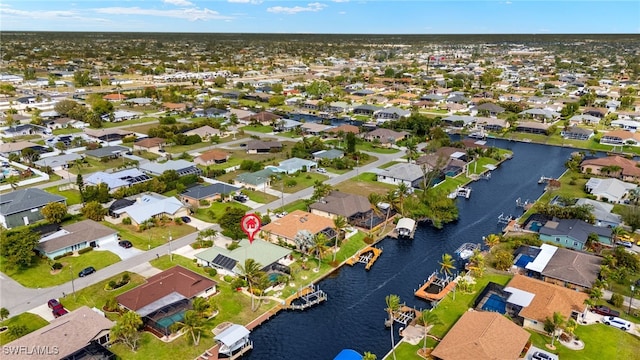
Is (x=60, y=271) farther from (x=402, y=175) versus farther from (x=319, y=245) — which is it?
(x=402, y=175)

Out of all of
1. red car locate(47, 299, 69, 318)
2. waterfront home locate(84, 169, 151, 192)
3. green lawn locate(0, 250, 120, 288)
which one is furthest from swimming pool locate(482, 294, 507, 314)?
waterfront home locate(84, 169, 151, 192)

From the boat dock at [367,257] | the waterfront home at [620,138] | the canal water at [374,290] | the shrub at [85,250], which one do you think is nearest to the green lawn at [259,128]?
the canal water at [374,290]

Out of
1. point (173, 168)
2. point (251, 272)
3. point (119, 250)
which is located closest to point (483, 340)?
point (251, 272)

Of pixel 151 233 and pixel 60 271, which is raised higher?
pixel 151 233

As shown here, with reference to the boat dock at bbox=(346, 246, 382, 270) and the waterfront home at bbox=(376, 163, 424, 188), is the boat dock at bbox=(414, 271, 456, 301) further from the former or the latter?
the waterfront home at bbox=(376, 163, 424, 188)

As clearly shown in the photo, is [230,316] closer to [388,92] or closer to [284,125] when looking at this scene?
[284,125]
